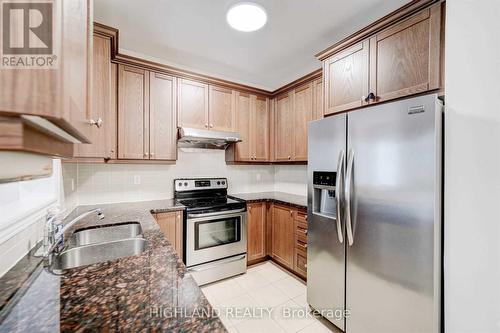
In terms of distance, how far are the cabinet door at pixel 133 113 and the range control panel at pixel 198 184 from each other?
58cm

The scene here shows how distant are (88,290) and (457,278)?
1816 mm

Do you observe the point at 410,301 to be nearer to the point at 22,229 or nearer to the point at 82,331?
the point at 82,331

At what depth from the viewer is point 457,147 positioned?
3.92ft

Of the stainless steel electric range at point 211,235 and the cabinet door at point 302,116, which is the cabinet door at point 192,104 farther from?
the cabinet door at point 302,116

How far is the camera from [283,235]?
267 cm

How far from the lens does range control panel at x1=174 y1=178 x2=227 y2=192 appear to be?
2.72 meters

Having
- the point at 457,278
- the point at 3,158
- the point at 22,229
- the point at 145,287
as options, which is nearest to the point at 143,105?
the point at 22,229

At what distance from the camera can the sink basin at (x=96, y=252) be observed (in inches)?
46.1

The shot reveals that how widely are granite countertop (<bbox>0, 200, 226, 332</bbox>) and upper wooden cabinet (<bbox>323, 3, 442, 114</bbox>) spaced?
1.81 metres

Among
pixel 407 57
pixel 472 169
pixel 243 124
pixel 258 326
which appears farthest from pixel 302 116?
pixel 258 326

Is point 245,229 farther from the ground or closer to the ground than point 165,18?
closer to the ground

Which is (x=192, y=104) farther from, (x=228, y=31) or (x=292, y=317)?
(x=292, y=317)

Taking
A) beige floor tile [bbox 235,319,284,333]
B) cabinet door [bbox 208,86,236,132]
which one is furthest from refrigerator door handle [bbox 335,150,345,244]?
cabinet door [bbox 208,86,236,132]

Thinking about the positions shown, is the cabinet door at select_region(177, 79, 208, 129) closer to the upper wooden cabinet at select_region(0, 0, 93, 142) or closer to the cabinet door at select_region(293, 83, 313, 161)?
the cabinet door at select_region(293, 83, 313, 161)
